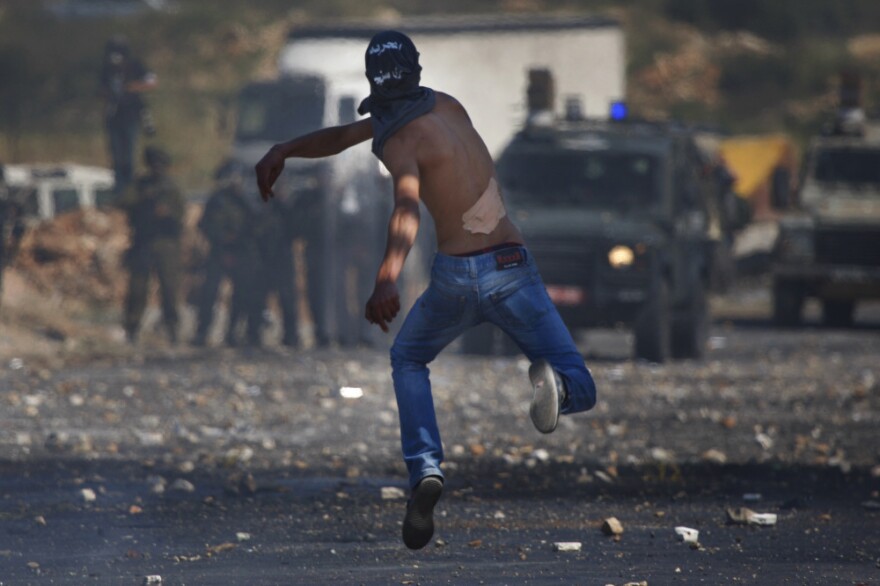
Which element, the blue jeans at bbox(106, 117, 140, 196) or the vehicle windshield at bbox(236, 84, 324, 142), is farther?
the blue jeans at bbox(106, 117, 140, 196)

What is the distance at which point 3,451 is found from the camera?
9273 mm

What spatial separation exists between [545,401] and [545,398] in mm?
11

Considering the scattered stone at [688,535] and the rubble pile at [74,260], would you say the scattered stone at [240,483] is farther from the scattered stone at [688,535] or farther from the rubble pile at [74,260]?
the rubble pile at [74,260]

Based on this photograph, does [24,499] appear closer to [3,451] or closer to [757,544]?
[3,451]

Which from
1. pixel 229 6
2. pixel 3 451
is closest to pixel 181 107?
pixel 229 6

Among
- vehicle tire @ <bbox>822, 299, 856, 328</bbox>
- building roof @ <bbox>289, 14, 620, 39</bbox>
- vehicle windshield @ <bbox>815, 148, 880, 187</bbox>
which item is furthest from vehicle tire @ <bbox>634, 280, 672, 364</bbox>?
building roof @ <bbox>289, 14, 620, 39</bbox>

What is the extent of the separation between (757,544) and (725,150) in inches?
995

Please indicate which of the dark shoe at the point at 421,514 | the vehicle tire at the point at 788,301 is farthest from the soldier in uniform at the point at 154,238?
the dark shoe at the point at 421,514

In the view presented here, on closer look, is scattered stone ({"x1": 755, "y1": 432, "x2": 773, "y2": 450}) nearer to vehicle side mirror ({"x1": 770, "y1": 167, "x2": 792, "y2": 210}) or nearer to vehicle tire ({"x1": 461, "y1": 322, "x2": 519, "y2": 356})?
vehicle tire ({"x1": 461, "y1": 322, "x2": 519, "y2": 356})

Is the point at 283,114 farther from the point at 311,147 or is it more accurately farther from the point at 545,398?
the point at 545,398

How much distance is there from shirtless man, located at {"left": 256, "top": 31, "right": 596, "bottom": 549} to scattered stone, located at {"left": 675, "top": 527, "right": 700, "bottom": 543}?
0.89 m

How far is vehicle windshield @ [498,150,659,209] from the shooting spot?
15.7 m

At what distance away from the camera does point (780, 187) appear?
17.8 meters

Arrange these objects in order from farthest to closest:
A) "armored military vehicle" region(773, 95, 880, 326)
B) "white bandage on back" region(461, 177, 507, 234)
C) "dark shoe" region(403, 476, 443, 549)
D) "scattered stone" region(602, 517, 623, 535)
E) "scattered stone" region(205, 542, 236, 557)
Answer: "armored military vehicle" region(773, 95, 880, 326) < "scattered stone" region(602, 517, 623, 535) < "scattered stone" region(205, 542, 236, 557) < "white bandage on back" region(461, 177, 507, 234) < "dark shoe" region(403, 476, 443, 549)
